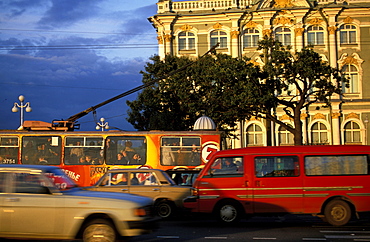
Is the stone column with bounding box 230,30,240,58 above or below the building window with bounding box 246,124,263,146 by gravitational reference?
above

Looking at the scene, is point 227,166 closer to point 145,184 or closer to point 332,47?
point 145,184

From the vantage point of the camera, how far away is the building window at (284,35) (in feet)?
Answer: 166

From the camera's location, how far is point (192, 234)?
1347cm

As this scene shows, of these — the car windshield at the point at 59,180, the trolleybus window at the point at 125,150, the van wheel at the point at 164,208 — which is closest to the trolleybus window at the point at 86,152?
the trolleybus window at the point at 125,150

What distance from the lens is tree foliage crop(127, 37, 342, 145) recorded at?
107ft

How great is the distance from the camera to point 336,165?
49.3ft

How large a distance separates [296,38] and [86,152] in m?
33.2

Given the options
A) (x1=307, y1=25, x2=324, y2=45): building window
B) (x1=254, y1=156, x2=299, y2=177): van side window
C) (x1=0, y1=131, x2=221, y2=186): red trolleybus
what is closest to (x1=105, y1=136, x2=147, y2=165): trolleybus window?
(x1=0, y1=131, x2=221, y2=186): red trolleybus

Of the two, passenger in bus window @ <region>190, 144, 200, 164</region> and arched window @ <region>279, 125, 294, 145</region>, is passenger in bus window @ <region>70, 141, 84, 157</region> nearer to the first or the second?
passenger in bus window @ <region>190, 144, 200, 164</region>

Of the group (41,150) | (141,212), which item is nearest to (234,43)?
(41,150)

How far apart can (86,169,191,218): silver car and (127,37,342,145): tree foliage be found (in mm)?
11846

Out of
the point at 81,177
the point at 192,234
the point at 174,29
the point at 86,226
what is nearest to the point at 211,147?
the point at 81,177

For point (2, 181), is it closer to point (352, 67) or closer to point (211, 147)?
point (211, 147)

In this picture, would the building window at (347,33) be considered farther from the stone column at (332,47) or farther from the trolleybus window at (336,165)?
the trolleybus window at (336,165)
